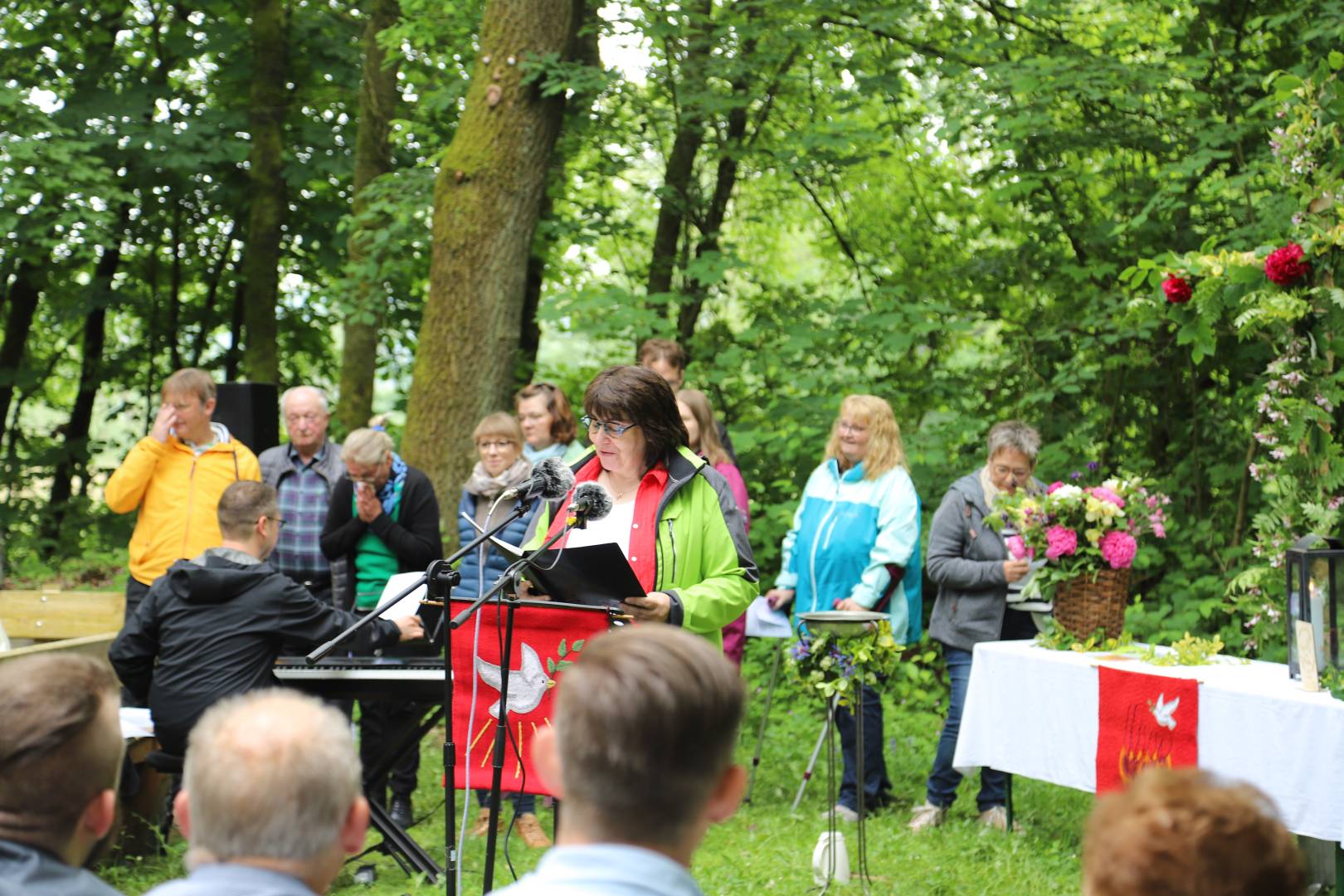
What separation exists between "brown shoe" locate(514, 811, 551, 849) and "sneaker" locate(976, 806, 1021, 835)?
204cm

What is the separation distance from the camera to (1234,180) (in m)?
7.95

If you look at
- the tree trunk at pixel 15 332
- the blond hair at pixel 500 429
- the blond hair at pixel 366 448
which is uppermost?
the tree trunk at pixel 15 332

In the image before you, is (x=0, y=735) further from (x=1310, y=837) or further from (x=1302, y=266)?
(x=1302, y=266)

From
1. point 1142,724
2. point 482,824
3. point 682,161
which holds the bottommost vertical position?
point 482,824

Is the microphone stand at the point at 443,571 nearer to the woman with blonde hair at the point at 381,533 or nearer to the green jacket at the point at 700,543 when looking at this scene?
the green jacket at the point at 700,543

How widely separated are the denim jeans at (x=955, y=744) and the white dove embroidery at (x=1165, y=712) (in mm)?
1228

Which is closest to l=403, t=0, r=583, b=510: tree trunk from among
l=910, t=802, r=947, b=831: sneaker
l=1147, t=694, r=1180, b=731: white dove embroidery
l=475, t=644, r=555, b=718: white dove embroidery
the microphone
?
l=910, t=802, r=947, b=831: sneaker

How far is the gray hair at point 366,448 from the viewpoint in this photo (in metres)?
5.96

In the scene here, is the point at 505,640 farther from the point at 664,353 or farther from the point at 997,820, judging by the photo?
A: the point at 997,820

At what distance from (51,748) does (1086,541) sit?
14.8ft

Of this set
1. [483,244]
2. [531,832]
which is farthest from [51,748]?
[483,244]

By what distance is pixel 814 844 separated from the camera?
6051 mm

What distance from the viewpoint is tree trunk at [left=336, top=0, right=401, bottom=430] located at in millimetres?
11594

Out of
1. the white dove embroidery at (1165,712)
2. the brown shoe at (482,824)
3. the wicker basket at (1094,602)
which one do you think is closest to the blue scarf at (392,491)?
the brown shoe at (482,824)
